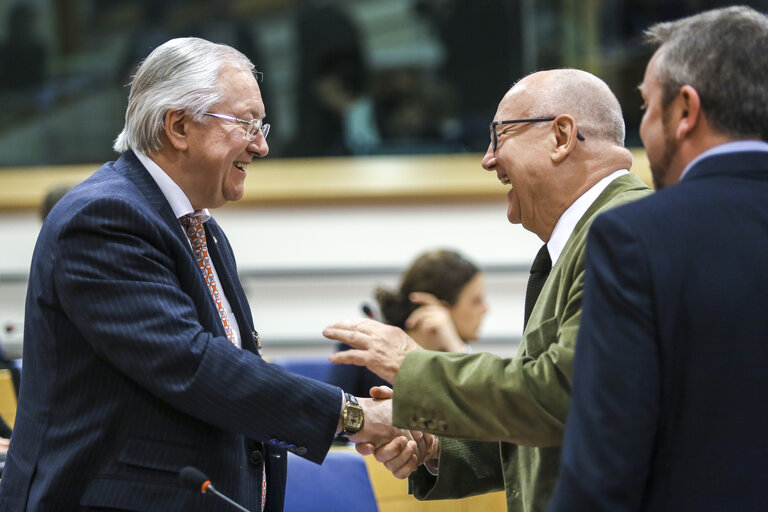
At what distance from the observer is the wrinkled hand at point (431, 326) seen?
3.62m

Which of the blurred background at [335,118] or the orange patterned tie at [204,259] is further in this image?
the blurred background at [335,118]

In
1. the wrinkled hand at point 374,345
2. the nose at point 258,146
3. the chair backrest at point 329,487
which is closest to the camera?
the wrinkled hand at point 374,345

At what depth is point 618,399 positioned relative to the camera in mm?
1267

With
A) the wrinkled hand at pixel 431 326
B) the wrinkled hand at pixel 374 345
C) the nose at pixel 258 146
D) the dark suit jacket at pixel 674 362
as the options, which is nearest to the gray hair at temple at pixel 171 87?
the nose at pixel 258 146

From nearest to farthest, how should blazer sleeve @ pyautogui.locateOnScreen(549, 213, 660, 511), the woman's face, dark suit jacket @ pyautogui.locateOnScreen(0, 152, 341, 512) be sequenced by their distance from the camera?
blazer sleeve @ pyautogui.locateOnScreen(549, 213, 660, 511) < dark suit jacket @ pyautogui.locateOnScreen(0, 152, 341, 512) < the woman's face

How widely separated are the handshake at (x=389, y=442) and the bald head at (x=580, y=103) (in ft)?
2.16

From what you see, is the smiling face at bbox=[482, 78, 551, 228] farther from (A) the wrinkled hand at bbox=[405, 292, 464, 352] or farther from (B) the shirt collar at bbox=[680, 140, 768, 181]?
(A) the wrinkled hand at bbox=[405, 292, 464, 352]

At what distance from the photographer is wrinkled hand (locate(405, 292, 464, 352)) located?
11.9 ft

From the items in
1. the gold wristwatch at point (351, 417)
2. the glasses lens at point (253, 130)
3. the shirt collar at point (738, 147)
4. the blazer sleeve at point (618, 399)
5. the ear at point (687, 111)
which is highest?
the ear at point (687, 111)

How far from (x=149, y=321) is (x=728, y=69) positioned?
3.39 ft

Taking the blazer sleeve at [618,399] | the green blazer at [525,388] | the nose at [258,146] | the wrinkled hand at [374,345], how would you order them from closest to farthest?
the blazer sleeve at [618,399] < the green blazer at [525,388] < the wrinkled hand at [374,345] < the nose at [258,146]

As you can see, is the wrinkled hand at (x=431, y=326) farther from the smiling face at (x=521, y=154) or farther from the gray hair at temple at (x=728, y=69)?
the gray hair at temple at (x=728, y=69)

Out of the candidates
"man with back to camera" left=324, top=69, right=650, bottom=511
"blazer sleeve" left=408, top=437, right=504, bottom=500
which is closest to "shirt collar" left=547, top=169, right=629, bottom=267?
"man with back to camera" left=324, top=69, right=650, bottom=511

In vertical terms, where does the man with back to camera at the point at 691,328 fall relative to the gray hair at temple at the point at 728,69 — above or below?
below
